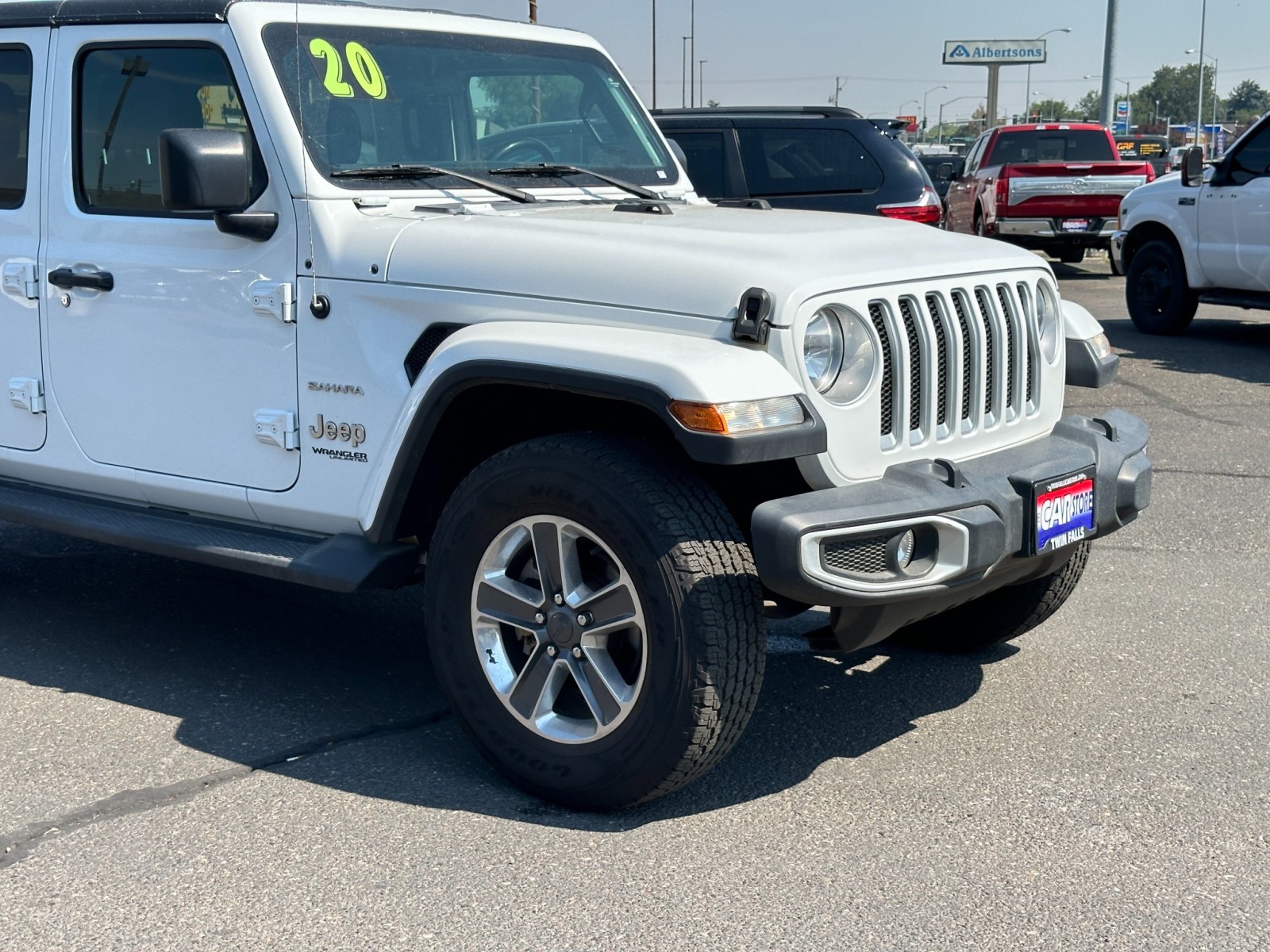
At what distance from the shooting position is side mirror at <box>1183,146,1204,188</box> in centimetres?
1101

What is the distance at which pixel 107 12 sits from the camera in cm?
438

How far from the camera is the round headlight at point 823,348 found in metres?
3.42

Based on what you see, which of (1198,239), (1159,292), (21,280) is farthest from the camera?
(1159,292)

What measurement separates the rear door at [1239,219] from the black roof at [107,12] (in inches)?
359

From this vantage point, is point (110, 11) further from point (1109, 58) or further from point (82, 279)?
point (1109, 58)

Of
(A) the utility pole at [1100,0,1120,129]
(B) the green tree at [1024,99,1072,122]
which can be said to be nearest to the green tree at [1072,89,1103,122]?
(B) the green tree at [1024,99,1072,122]

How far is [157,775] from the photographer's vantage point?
12.6 feet

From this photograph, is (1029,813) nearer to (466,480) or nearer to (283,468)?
(466,480)

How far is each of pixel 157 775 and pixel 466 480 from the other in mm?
1170

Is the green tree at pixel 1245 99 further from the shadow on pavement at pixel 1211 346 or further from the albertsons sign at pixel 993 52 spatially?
the shadow on pavement at pixel 1211 346

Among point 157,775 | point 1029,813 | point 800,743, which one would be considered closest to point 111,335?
point 157,775

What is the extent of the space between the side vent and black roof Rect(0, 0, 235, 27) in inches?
45.1

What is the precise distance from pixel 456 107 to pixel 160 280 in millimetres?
1031

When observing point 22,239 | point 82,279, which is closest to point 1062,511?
point 82,279
